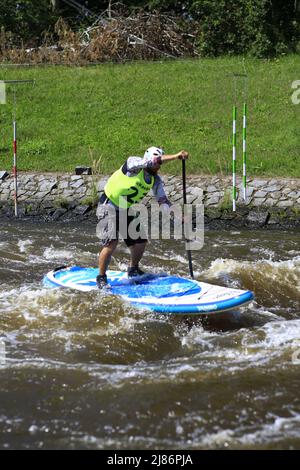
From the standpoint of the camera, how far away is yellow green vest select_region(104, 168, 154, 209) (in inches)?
308

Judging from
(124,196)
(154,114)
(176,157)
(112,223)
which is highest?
(154,114)

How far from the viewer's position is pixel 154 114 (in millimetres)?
18609

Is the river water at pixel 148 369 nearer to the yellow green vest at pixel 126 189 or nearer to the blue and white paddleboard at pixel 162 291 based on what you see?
the blue and white paddleboard at pixel 162 291

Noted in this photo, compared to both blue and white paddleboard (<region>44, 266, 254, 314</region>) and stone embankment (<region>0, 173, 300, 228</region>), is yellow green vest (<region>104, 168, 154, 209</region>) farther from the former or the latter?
stone embankment (<region>0, 173, 300, 228</region>)

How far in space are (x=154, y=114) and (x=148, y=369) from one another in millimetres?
13309

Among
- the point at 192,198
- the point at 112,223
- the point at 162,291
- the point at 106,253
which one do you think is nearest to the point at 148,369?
the point at 162,291

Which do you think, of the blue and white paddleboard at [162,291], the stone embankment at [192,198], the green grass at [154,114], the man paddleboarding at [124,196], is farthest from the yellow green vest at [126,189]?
the green grass at [154,114]

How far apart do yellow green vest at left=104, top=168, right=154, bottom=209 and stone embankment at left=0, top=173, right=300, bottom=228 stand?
16.8ft

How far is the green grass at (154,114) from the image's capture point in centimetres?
1572

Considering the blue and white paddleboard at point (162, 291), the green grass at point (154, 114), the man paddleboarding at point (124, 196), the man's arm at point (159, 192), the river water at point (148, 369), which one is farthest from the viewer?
the green grass at point (154, 114)

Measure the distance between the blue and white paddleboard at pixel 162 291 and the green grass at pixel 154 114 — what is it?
6.58 m

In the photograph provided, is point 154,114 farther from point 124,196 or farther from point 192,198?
point 124,196

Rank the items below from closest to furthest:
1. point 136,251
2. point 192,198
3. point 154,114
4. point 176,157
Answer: point 176,157 → point 136,251 → point 192,198 → point 154,114

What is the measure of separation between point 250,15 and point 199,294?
17468 millimetres
